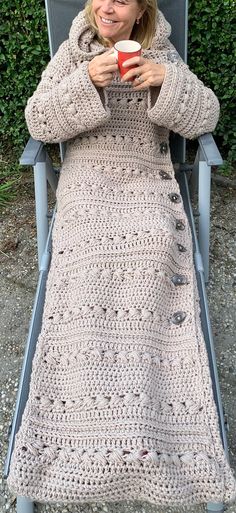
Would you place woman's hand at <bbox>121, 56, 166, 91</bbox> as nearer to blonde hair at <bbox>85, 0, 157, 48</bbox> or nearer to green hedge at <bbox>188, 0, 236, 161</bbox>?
blonde hair at <bbox>85, 0, 157, 48</bbox>

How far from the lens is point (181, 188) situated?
2.95 meters

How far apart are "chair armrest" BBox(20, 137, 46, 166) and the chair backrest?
0.63 m

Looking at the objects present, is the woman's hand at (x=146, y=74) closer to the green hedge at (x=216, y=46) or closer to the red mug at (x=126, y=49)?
the red mug at (x=126, y=49)

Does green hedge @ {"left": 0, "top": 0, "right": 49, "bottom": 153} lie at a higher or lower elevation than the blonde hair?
→ lower

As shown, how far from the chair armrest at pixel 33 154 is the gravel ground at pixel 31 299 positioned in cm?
87

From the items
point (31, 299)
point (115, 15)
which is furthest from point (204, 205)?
point (31, 299)

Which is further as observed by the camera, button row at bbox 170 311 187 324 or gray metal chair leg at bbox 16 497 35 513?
button row at bbox 170 311 187 324

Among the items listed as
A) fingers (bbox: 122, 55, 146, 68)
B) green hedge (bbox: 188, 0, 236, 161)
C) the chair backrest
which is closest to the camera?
fingers (bbox: 122, 55, 146, 68)

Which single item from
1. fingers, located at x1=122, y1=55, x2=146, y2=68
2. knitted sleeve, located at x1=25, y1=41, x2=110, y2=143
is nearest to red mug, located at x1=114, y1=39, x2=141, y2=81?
fingers, located at x1=122, y1=55, x2=146, y2=68

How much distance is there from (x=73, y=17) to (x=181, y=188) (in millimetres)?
965

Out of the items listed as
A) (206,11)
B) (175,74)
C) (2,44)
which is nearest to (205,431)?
(175,74)

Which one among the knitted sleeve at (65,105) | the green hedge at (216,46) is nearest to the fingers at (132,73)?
the knitted sleeve at (65,105)

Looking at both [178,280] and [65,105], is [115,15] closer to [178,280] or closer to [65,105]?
[65,105]

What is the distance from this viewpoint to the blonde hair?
2.55m
